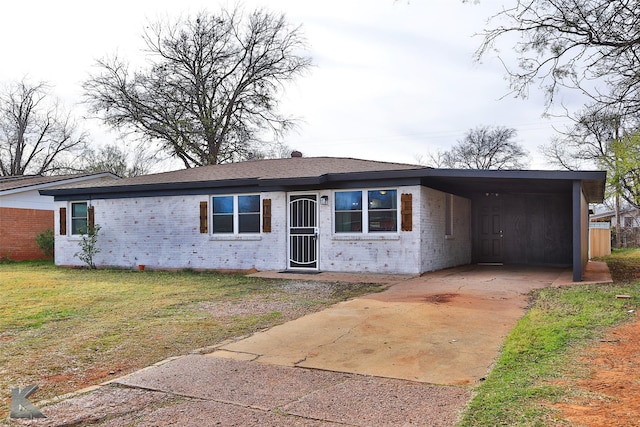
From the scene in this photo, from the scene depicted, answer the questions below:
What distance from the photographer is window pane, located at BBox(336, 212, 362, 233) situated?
12609 mm

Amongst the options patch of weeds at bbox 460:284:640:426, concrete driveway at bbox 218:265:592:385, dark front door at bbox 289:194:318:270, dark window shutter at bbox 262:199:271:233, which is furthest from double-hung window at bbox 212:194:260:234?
patch of weeds at bbox 460:284:640:426

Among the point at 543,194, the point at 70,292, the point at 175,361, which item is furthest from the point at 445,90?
the point at 175,361

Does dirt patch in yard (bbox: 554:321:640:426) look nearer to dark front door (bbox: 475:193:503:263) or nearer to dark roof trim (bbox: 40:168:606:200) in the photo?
dark roof trim (bbox: 40:168:606:200)

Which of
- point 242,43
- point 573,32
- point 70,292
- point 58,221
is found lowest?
point 70,292

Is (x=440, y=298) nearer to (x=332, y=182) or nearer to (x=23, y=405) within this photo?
(x=332, y=182)

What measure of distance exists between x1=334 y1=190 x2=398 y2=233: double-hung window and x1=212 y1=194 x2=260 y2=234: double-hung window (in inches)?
93.9

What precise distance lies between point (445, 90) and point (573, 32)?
5919mm

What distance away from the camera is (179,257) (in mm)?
14914

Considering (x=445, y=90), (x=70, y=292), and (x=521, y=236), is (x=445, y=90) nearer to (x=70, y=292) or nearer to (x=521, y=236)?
(x=521, y=236)

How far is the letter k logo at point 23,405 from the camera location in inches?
150

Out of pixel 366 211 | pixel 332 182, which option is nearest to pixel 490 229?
pixel 366 211

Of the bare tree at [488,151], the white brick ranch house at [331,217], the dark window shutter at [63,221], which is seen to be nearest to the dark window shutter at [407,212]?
the white brick ranch house at [331,217]

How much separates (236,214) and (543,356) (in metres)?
10.4

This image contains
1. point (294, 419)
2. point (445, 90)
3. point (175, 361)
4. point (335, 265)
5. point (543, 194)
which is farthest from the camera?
point (543, 194)
